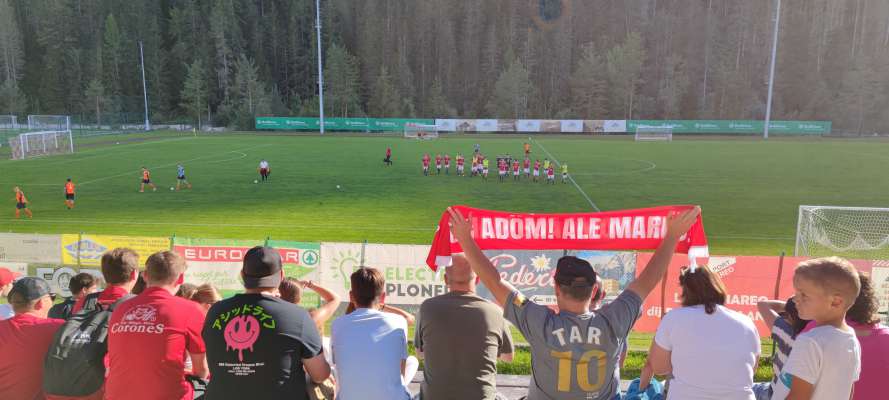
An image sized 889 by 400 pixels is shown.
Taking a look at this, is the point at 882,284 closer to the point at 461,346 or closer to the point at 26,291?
the point at 461,346

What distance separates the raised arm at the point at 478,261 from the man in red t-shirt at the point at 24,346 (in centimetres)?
320

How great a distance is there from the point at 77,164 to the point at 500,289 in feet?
142

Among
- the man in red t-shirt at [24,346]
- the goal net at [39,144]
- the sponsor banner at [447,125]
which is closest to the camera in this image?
the man in red t-shirt at [24,346]

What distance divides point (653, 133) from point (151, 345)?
7227 cm

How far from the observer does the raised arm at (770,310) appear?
4.64 m

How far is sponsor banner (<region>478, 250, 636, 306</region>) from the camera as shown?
10500 millimetres

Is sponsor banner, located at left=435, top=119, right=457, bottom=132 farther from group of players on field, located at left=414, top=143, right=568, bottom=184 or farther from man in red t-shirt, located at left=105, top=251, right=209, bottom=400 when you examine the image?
man in red t-shirt, located at left=105, top=251, right=209, bottom=400

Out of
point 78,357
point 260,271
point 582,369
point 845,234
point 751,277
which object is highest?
point 260,271

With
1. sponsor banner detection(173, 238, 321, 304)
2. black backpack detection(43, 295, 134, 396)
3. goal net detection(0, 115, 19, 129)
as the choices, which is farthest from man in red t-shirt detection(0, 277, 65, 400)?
goal net detection(0, 115, 19, 129)

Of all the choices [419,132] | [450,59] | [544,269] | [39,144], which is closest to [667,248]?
[544,269]

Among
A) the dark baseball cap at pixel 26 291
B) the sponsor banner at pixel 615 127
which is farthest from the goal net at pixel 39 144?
the sponsor banner at pixel 615 127

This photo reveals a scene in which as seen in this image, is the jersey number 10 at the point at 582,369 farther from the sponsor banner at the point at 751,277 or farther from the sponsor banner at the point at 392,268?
the sponsor banner at the point at 392,268

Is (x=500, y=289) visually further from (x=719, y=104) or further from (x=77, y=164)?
(x=719, y=104)

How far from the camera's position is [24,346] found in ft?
15.2
